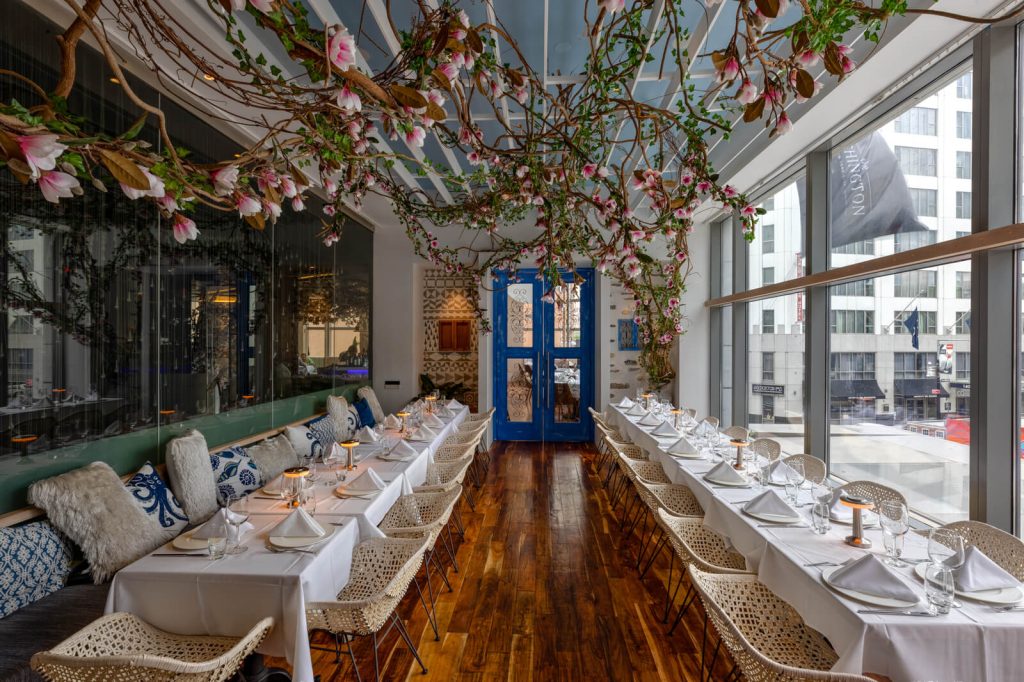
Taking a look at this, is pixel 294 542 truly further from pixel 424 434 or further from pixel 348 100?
pixel 424 434

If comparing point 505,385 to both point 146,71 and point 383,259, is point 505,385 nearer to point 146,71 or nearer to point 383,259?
point 383,259

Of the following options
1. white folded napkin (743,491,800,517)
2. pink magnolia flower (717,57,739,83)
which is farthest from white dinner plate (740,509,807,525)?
pink magnolia flower (717,57,739,83)

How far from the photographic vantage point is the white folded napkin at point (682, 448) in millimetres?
4469

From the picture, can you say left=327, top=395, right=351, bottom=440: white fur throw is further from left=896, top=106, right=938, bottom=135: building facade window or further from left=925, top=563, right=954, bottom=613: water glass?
left=896, top=106, right=938, bottom=135: building facade window

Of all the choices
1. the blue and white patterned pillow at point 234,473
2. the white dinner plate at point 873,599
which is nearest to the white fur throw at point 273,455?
the blue and white patterned pillow at point 234,473

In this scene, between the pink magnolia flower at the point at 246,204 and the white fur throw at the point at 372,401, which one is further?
the white fur throw at the point at 372,401

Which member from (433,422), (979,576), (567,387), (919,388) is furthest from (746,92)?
(567,387)

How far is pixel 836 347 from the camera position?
4.55 m

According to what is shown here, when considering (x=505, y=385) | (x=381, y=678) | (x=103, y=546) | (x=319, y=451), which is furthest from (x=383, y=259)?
(x=381, y=678)

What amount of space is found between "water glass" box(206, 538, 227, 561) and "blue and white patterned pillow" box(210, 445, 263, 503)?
1.52m

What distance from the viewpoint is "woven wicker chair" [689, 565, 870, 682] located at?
180 cm

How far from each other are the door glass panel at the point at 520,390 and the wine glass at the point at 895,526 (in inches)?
254

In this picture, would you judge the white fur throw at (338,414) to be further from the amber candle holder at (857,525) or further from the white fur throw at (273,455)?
the amber candle holder at (857,525)

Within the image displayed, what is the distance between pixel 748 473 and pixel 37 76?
5032mm
